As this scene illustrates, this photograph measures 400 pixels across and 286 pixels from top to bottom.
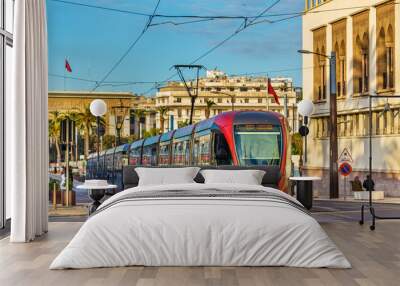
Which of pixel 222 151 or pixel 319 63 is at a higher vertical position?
pixel 319 63

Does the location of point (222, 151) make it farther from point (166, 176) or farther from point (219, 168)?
point (166, 176)

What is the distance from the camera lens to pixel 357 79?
72.6 ft

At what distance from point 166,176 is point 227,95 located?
1278cm

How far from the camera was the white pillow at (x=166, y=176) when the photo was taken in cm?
878

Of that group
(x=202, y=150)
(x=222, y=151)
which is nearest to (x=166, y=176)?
(x=222, y=151)

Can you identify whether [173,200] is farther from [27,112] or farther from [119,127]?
[119,127]

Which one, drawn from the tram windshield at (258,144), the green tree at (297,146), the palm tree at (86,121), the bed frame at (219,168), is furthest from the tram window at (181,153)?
the green tree at (297,146)

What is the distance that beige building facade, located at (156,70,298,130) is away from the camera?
2027 centimetres

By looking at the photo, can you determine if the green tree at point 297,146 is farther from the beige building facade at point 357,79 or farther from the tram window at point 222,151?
the tram window at point 222,151

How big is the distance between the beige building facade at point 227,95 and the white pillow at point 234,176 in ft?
34.8

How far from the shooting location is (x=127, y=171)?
372 inches

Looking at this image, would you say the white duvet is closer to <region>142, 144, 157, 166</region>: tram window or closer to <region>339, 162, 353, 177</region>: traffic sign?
<region>339, 162, 353, 177</region>: traffic sign

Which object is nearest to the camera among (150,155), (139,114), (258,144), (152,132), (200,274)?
(200,274)

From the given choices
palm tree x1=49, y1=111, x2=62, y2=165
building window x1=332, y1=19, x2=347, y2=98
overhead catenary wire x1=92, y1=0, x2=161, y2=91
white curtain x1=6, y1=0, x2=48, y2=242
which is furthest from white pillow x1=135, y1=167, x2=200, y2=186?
building window x1=332, y1=19, x2=347, y2=98
